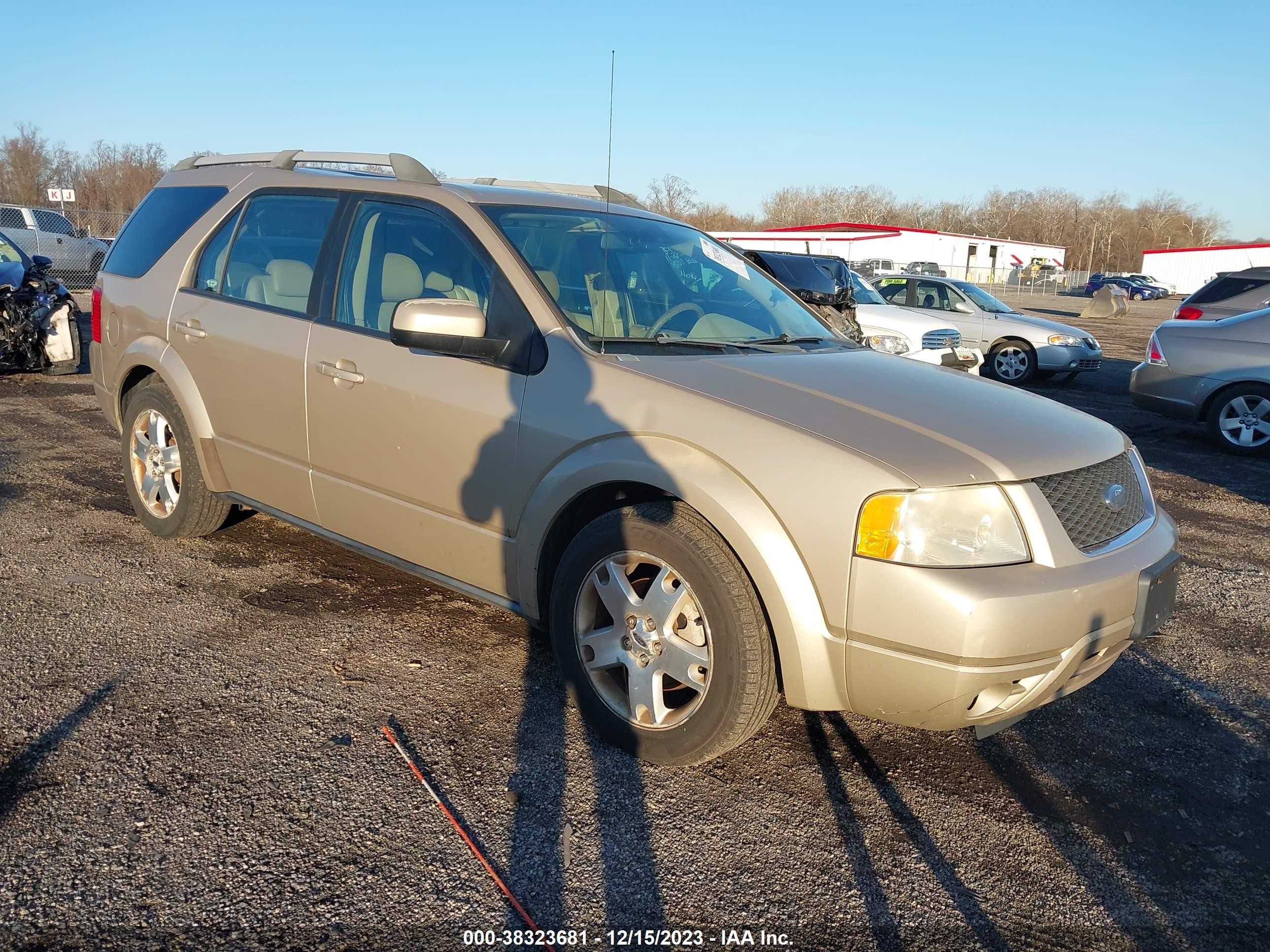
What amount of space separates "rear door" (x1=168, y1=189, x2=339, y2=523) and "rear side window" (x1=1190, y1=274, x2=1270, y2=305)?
1105 centimetres

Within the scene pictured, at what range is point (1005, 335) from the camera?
14672 millimetres

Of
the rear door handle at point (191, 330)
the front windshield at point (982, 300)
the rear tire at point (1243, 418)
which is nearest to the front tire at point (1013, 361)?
the front windshield at point (982, 300)

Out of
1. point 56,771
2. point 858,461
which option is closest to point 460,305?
point 858,461

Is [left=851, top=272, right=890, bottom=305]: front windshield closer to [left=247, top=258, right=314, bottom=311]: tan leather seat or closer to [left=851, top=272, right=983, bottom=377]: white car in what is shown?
[left=851, top=272, right=983, bottom=377]: white car

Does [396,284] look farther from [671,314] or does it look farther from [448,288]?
[671,314]

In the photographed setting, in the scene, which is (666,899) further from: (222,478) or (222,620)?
(222,478)

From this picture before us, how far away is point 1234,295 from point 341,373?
1153cm

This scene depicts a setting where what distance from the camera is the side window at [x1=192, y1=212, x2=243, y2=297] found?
183 inches

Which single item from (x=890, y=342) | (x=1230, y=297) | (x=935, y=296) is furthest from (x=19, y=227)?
(x=1230, y=297)

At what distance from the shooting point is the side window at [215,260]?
4641 millimetres

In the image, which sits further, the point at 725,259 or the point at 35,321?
the point at 35,321

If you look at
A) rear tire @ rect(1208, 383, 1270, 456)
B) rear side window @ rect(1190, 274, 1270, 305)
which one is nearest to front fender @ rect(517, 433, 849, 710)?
rear tire @ rect(1208, 383, 1270, 456)

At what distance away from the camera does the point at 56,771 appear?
298 centimetres

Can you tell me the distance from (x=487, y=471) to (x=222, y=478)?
1.87m
